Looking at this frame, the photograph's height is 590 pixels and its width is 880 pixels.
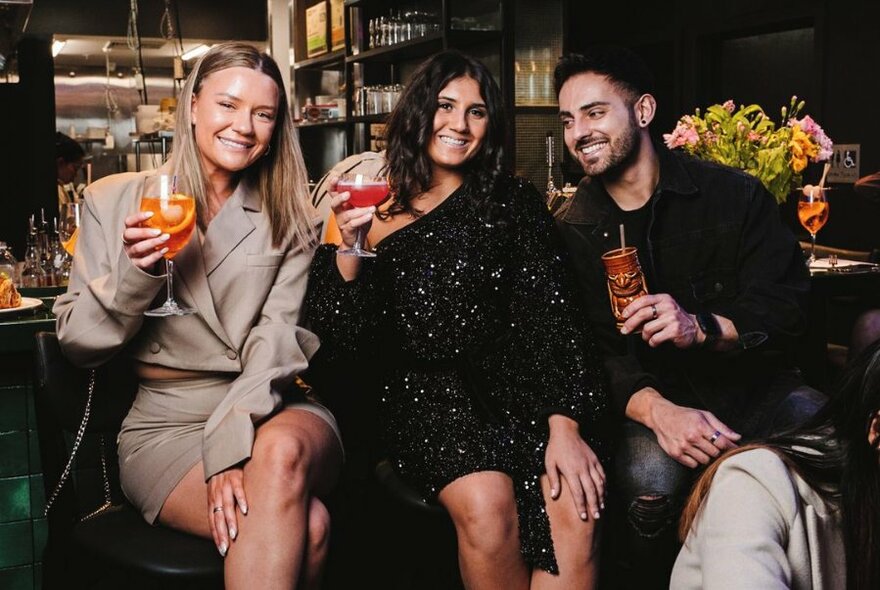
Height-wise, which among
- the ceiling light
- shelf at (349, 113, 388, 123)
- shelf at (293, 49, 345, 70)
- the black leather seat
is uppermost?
the ceiling light

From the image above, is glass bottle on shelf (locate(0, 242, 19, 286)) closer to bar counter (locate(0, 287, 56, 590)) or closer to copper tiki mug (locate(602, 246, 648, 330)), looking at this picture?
bar counter (locate(0, 287, 56, 590))

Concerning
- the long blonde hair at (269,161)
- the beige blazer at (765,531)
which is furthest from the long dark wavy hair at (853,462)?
the long blonde hair at (269,161)

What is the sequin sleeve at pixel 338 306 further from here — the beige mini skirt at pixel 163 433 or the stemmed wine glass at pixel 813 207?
the stemmed wine glass at pixel 813 207

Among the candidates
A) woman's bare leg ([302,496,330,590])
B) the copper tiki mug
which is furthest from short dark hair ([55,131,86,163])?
the copper tiki mug

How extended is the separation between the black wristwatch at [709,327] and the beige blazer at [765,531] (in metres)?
0.91

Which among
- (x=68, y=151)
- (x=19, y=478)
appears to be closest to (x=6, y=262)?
(x=19, y=478)

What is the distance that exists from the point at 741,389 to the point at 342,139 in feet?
21.1

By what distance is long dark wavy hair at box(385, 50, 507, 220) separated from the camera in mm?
2572

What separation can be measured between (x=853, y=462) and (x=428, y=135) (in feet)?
4.84

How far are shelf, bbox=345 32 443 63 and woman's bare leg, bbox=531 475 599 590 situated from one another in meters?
4.23

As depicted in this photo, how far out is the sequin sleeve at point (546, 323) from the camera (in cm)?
241

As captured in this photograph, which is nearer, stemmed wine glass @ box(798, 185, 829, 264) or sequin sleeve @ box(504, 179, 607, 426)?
sequin sleeve @ box(504, 179, 607, 426)

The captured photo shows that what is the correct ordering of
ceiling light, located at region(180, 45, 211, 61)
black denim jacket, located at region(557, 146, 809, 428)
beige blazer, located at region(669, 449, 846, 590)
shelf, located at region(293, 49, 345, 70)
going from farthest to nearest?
1. ceiling light, located at region(180, 45, 211, 61)
2. shelf, located at region(293, 49, 345, 70)
3. black denim jacket, located at region(557, 146, 809, 428)
4. beige blazer, located at region(669, 449, 846, 590)

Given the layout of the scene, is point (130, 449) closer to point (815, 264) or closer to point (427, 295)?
point (427, 295)
